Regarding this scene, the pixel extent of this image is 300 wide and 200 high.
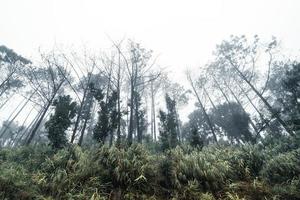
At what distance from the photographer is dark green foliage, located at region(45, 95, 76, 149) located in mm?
12888

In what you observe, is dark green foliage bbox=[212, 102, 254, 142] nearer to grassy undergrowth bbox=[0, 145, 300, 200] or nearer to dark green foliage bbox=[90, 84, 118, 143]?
dark green foliage bbox=[90, 84, 118, 143]

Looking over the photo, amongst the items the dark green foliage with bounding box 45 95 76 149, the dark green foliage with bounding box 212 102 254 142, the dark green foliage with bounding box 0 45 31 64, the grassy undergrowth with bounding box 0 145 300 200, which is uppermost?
the dark green foliage with bounding box 0 45 31 64

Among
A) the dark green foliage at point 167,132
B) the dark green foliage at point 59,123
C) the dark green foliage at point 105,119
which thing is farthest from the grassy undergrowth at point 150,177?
the dark green foliage at point 167,132

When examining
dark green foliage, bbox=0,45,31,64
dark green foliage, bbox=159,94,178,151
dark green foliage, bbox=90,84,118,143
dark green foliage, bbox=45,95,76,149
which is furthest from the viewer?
dark green foliage, bbox=0,45,31,64

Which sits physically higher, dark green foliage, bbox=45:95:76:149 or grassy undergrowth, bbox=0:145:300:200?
dark green foliage, bbox=45:95:76:149

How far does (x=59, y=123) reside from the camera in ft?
44.1

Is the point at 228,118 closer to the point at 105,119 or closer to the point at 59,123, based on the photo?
the point at 105,119

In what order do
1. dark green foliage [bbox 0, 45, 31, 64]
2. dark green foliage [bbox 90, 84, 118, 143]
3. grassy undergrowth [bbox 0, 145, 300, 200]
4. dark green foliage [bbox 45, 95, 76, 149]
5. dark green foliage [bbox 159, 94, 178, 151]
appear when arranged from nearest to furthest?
grassy undergrowth [bbox 0, 145, 300, 200] < dark green foliage [bbox 45, 95, 76, 149] < dark green foliage [bbox 90, 84, 118, 143] < dark green foliage [bbox 159, 94, 178, 151] < dark green foliage [bbox 0, 45, 31, 64]

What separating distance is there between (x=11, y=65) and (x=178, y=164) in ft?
78.4

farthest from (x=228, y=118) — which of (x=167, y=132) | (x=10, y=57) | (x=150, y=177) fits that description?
(x=10, y=57)

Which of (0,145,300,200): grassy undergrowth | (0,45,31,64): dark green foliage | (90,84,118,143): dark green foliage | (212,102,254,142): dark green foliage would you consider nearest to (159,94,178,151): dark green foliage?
(90,84,118,143): dark green foliage

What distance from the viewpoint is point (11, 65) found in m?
24.8

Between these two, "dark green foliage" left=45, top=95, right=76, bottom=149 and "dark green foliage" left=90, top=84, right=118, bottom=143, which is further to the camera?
"dark green foliage" left=90, top=84, right=118, bottom=143

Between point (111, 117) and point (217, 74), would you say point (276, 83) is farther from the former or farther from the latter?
point (111, 117)
